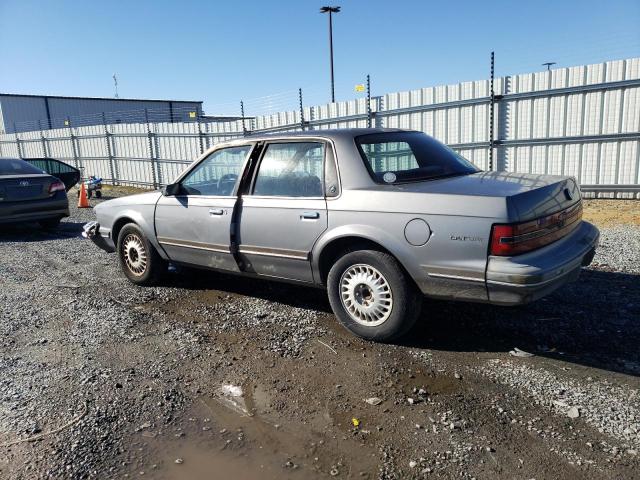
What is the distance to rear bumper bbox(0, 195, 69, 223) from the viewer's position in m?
9.23

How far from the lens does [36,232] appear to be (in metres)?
10.2

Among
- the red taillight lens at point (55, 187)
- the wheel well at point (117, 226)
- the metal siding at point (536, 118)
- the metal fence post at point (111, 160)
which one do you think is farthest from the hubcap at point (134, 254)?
the metal fence post at point (111, 160)

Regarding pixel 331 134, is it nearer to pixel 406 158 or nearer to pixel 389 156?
pixel 389 156

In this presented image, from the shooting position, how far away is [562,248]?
12.1ft

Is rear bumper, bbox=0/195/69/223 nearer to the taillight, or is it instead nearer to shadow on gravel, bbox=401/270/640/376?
shadow on gravel, bbox=401/270/640/376

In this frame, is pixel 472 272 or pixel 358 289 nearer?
pixel 472 272

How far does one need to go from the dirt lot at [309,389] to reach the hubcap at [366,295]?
0.22m

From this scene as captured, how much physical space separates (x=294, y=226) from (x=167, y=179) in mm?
14856

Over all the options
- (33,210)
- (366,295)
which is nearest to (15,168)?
(33,210)

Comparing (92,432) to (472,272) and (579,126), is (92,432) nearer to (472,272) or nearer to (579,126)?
(472,272)

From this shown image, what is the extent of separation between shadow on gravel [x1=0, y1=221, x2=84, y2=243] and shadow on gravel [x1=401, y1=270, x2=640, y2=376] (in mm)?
7631

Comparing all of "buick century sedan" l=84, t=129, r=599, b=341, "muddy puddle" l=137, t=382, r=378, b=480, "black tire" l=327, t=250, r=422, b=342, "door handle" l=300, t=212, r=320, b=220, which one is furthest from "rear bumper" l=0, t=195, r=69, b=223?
"muddy puddle" l=137, t=382, r=378, b=480

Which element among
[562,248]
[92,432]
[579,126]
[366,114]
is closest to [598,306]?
[562,248]

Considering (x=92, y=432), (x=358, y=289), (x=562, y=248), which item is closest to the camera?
(x=92, y=432)
